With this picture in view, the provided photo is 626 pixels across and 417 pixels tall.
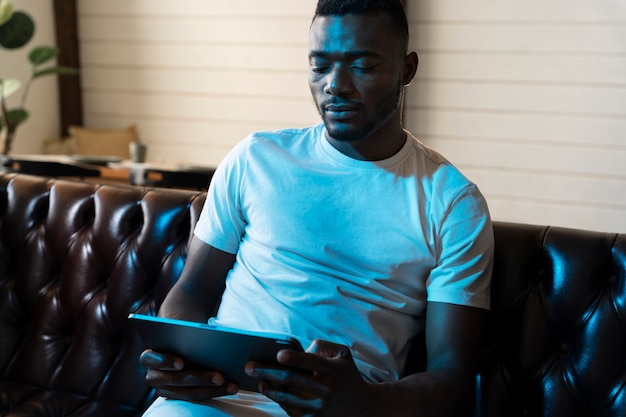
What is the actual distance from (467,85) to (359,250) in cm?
325

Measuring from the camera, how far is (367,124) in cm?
162

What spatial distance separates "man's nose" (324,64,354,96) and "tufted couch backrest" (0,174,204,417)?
0.51m

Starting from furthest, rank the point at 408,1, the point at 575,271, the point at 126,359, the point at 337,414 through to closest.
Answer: the point at 408,1 → the point at 126,359 → the point at 575,271 → the point at 337,414

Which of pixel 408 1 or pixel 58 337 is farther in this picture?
pixel 408 1

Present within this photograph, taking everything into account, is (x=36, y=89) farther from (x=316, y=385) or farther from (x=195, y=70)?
(x=316, y=385)

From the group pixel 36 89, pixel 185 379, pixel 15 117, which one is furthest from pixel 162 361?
pixel 36 89

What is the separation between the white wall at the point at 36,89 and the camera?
17.4 feet

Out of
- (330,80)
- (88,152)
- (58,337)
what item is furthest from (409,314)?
(88,152)

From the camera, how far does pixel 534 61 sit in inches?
175

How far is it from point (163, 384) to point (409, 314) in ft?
1.69

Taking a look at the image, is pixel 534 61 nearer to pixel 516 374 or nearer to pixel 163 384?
pixel 516 374

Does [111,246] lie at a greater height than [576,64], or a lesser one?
lesser

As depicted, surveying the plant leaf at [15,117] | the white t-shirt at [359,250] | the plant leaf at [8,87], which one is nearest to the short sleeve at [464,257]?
the white t-shirt at [359,250]

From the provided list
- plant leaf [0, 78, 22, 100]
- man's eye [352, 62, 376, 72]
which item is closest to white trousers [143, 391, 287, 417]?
man's eye [352, 62, 376, 72]
